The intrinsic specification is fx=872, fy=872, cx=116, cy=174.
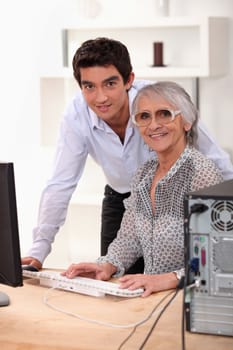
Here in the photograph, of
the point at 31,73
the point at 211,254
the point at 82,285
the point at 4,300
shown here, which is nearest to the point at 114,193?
the point at 82,285

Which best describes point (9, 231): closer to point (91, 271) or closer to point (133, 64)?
point (91, 271)

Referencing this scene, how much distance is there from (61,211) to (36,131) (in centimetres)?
195

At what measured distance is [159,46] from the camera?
4543 mm

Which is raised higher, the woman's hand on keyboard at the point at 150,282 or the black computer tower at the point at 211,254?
the black computer tower at the point at 211,254

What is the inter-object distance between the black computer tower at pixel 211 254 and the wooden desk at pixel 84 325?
0.08 m

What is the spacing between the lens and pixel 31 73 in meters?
5.18

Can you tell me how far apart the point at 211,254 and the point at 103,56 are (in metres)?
1.18

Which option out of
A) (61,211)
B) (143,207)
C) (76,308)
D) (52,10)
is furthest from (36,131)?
(76,308)

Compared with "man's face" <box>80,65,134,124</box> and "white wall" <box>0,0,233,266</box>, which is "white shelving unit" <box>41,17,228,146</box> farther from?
"man's face" <box>80,65,134,124</box>

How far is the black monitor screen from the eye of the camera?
2273mm

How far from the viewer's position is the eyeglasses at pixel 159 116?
2820 millimetres

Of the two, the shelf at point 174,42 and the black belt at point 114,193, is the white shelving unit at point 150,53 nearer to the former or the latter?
the shelf at point 174,42

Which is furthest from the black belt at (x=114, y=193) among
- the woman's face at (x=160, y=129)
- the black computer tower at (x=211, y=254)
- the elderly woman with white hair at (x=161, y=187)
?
the black computer tower at (x=211, y=254)

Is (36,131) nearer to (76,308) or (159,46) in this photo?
(159,46)
